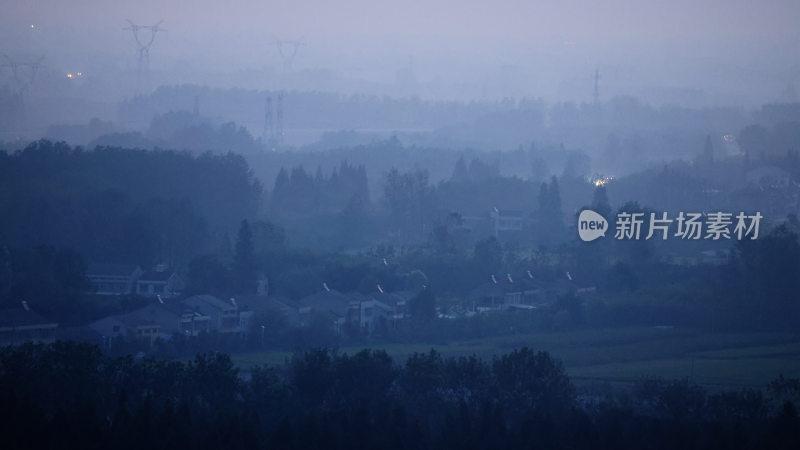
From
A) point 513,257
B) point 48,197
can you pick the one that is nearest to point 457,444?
point 513,257

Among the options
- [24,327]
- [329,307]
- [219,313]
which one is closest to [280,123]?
[329,307]

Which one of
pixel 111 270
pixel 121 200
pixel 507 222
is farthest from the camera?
pixel 507 222

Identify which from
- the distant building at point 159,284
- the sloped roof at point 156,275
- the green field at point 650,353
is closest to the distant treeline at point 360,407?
the green field at point 650,353

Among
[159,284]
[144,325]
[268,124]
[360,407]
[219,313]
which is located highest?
[268,124]

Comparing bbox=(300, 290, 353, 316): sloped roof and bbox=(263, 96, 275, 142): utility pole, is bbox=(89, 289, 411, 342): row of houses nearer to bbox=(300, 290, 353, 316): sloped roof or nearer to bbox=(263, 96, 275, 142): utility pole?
bbox=(300, 290, 353, 316): sloped roof

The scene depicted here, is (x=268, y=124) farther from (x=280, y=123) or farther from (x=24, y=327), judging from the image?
(x=24, y=327)

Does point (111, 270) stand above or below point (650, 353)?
above

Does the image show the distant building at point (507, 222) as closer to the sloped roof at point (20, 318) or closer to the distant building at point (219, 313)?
the distant building at point (219, 313)
